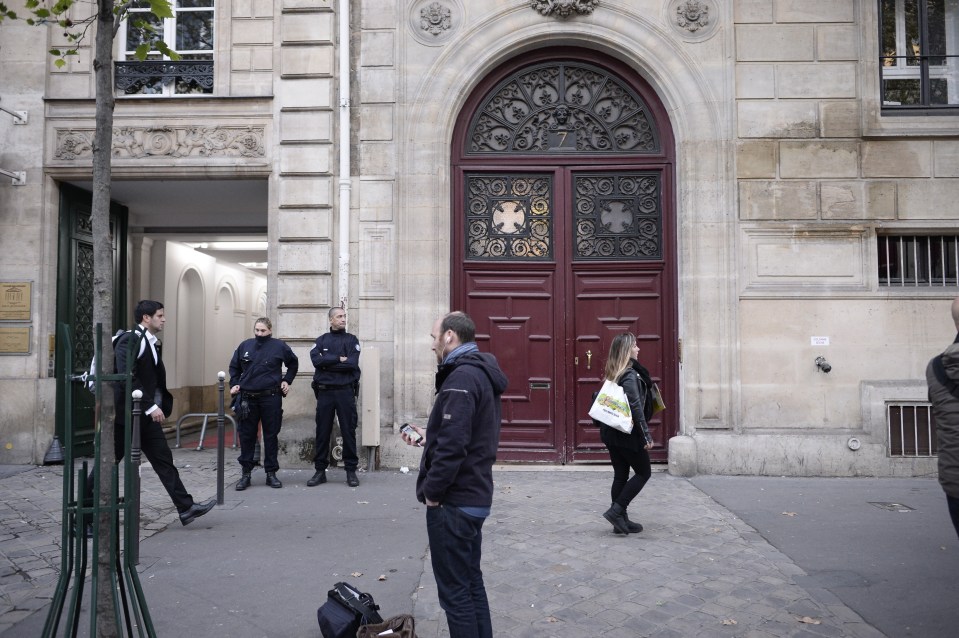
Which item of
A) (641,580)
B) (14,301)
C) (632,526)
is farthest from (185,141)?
(641,580)

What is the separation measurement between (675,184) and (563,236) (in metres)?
1.67

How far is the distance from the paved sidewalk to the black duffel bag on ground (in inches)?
10.5

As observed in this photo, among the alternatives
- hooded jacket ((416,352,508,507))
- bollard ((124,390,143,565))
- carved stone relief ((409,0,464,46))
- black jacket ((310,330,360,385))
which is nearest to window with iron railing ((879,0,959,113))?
carved stone relief ((409,0,464,46))

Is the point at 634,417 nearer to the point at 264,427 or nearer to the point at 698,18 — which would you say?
the point at 264,427

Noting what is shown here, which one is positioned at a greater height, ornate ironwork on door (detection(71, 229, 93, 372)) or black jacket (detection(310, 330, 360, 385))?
ornate ironwork on door (detection(71, 229, 93, 372))

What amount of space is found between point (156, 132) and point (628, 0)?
21.7 feet

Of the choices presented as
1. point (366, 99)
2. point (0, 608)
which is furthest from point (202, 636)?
point (366, 99)

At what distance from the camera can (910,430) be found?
30.6 ft

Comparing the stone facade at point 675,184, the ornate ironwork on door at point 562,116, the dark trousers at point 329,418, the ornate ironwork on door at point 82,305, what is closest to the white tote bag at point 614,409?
the stone facade at point 675,184

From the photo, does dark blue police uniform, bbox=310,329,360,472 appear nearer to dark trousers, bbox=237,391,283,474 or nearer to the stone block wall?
dark trousers, bbox=237,391,283,474

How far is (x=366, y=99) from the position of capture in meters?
9.90

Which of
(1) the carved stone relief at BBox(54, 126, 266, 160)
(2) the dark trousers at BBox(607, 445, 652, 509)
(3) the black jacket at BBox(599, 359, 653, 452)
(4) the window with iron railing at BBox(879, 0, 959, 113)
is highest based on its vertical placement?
(4) the window with iron railing at BBox(879, 0, 959, 113)

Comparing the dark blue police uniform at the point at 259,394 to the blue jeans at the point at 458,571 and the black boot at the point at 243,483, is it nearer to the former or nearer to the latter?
the black boot at the point at 243,483

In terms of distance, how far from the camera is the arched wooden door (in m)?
9.98
